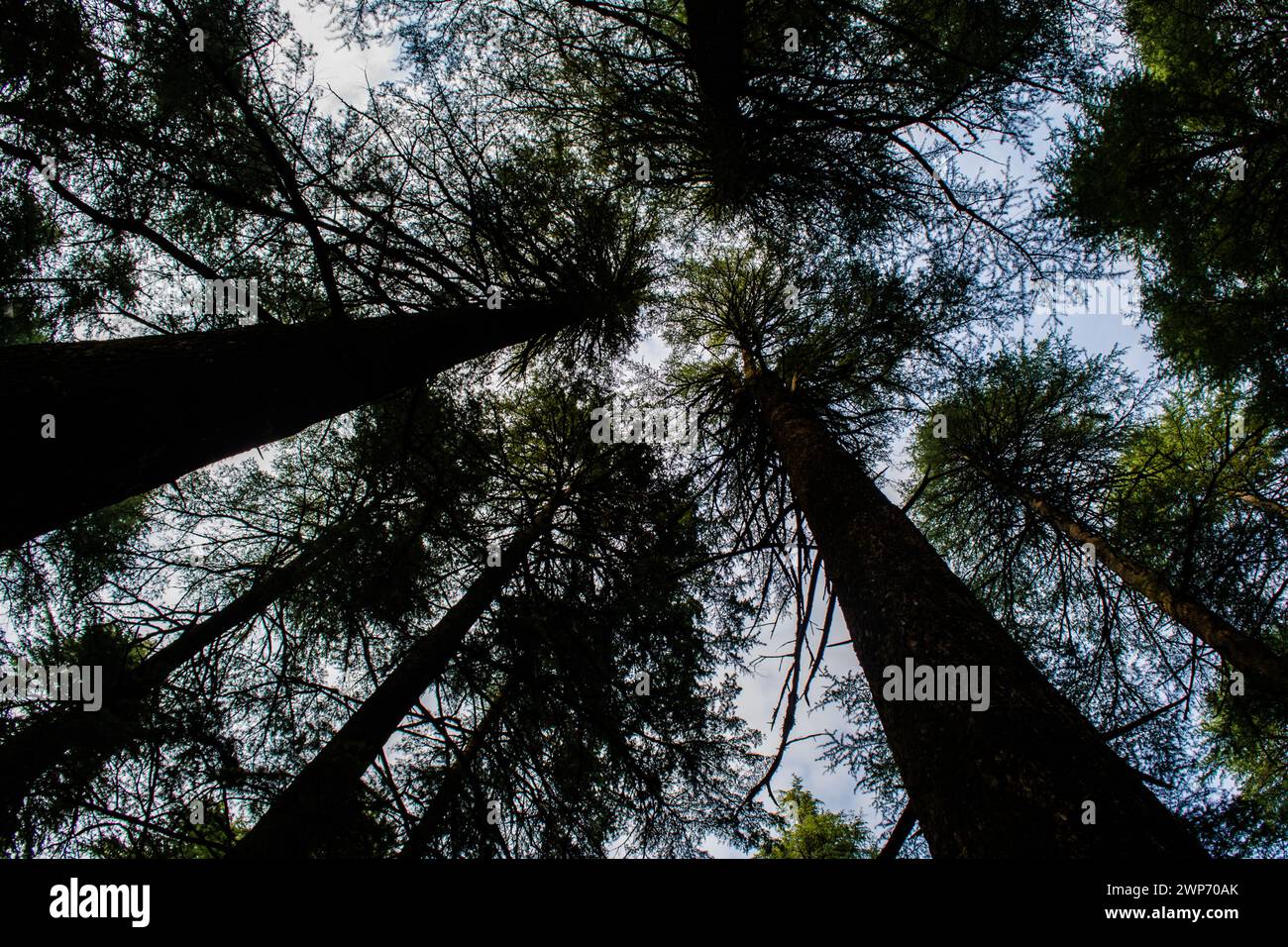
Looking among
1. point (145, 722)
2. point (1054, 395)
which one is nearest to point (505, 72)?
point (145, 722)

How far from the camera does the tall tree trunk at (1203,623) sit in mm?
4320

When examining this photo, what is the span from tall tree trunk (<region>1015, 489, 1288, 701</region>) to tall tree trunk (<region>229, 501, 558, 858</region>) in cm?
642

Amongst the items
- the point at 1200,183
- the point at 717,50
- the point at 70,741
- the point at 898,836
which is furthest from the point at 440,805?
the point at 1200,183

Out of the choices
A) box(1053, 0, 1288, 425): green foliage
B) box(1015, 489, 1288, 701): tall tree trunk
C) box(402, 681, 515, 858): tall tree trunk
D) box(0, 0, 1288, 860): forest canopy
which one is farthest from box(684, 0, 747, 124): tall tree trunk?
box(1015, 489, 1288, 701): tall tree trunk

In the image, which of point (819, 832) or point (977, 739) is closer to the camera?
point (977, 739)

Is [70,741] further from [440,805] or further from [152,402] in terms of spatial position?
[152,402]

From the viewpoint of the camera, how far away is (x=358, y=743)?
110 inches

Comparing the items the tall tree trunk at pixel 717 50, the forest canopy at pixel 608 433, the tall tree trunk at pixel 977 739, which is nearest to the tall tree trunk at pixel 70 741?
the forest canopy at pixel 608 433

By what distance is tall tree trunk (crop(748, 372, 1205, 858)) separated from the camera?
1.25 metres

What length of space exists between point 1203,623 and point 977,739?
5.38m

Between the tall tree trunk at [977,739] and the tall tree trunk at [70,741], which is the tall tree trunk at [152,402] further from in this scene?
the tall tree trunk at [977,739]

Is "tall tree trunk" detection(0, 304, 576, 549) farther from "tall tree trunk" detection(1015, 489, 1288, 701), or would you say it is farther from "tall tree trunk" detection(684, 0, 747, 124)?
"tall tree trunk" detection(1015, 489, 1288, 701)

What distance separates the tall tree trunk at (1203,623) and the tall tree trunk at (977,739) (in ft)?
13.5
